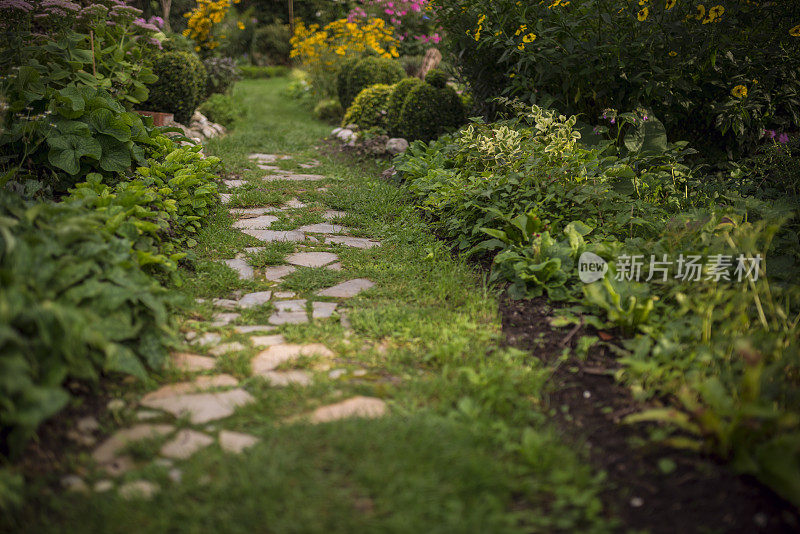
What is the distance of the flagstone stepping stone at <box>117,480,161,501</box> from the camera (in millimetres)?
1458

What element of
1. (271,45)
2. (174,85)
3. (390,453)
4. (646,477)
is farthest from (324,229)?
(271,45)

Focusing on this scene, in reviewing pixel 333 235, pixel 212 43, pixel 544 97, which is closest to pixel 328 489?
pixel 333 235

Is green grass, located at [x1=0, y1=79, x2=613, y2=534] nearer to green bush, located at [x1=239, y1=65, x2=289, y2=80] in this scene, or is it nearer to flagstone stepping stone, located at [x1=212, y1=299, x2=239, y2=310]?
flagstone stepping stone, located at [x1=212, y1=299, x2=239, y2=310]

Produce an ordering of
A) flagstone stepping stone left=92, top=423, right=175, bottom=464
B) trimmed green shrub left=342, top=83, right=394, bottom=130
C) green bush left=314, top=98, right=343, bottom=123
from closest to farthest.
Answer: flagstone stepping stone left=92, top=423, right=175, bottom=464 < trimmed green shrub left=342, top=83, right=394, bottom=130 < green bush left=314, top=98, right=343, bottom=123

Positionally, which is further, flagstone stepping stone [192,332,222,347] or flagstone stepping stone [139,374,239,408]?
flagstone stepping stone [192,332,222,347]

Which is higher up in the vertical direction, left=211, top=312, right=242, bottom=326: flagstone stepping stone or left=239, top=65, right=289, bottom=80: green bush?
left=239, top=65, right=289, bottom=80: green bush

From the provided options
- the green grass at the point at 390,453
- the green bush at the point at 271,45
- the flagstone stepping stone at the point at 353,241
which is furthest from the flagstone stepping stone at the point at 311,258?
the green bush at the point at 271,45

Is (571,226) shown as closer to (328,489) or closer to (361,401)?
(361,401)

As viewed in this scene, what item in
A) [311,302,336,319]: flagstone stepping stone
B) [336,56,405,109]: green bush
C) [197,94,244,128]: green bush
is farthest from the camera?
[336,56,405,109]: green bush

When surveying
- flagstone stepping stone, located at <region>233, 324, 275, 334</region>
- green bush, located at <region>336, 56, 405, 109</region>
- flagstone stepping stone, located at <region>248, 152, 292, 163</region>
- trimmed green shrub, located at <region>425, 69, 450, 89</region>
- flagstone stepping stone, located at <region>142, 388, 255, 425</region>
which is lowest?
flagstone stepping stone, located at <region>142, 388, 255, 425</region>

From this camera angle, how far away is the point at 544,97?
4.52m

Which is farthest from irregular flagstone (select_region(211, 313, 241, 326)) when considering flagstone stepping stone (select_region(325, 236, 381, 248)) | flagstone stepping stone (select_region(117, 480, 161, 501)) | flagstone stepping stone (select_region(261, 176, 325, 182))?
flagstone stepping stone (select_region(261, 176, 325, 182))

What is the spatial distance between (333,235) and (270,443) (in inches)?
92.4

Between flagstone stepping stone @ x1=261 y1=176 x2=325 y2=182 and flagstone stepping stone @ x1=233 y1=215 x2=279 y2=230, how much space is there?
111 centimetres
